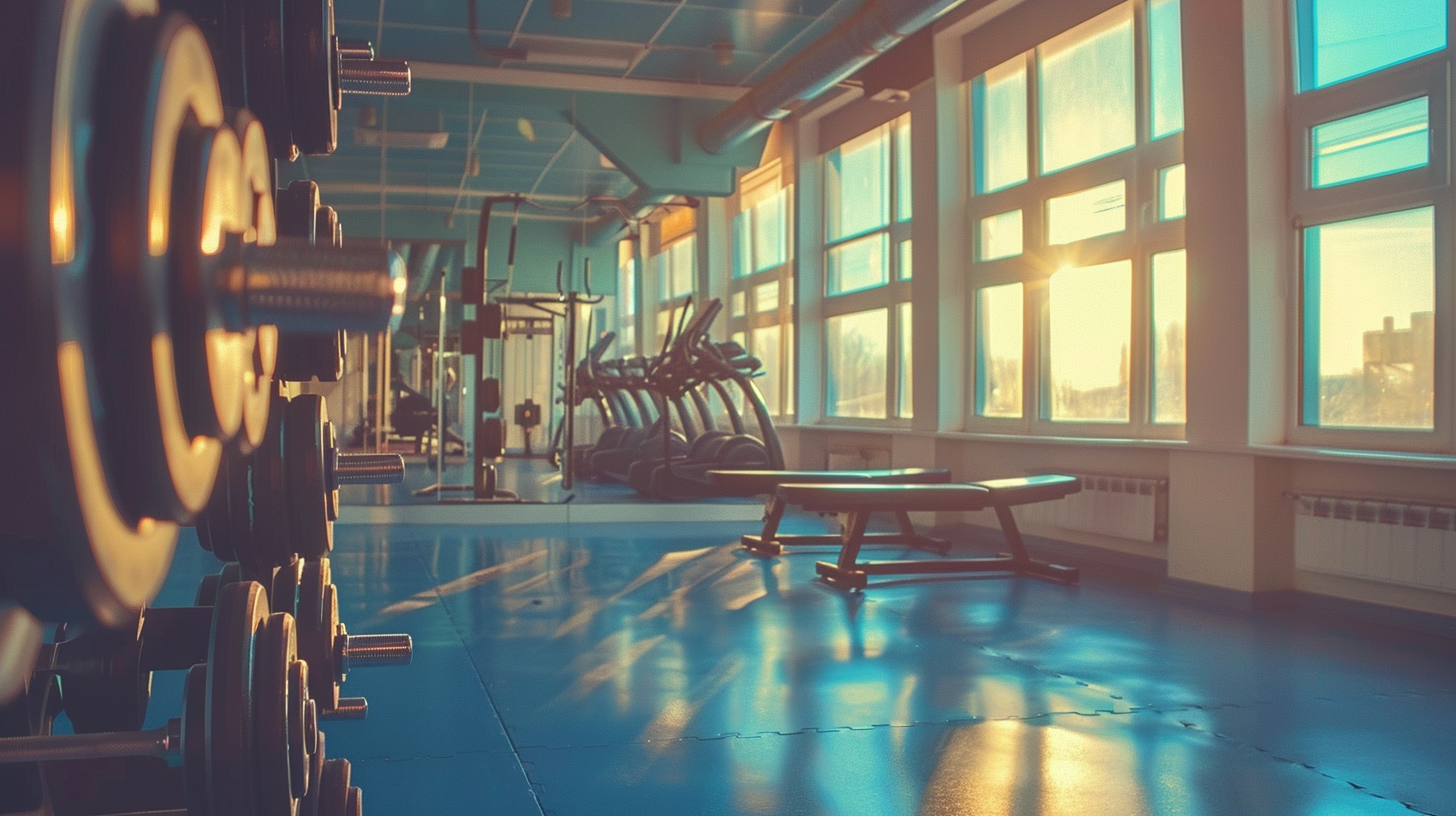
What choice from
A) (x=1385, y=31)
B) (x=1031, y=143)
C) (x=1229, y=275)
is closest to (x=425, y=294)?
(x=1031, y=143)

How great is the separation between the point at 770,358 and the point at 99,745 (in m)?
9.69

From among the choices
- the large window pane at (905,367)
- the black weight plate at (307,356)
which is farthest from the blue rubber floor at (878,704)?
the large window pane at (905,367)

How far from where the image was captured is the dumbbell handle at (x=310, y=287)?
1.79 ft

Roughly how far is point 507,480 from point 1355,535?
6.72 meters

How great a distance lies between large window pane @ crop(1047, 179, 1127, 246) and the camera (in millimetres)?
5969

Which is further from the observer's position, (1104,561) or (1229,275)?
(1104,561)

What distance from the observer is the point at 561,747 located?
2.72 metres

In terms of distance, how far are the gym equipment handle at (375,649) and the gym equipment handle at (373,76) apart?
2.21 ft

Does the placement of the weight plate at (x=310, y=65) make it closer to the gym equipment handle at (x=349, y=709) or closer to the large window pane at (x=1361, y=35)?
the gym equipment handle at (x=349, y=709)

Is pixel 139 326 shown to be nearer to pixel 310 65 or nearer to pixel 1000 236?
pixel 310 65

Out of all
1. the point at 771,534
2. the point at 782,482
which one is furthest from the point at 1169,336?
the point at 771,534

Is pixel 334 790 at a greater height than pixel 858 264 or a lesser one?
lesser

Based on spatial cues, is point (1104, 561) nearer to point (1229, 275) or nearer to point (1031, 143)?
point (1229, 275)

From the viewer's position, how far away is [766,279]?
10398 mm
